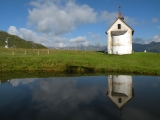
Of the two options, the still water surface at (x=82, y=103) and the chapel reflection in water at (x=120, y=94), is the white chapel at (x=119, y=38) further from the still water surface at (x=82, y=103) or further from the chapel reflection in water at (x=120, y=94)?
the still water surface at (x=82, y=103)

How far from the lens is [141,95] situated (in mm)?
15477

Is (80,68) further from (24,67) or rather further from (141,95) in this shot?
(141,95)

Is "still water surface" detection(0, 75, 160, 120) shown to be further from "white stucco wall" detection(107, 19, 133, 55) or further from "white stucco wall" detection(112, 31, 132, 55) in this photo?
"white stucco wall" detection(107, 19, 133, 55)

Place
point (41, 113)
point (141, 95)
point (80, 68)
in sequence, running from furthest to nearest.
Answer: point (80, 68), point (141, 95), point (41, 113)

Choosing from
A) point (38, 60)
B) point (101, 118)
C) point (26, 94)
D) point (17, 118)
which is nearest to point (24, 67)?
point (38, 60)

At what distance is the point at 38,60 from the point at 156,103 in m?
28.4

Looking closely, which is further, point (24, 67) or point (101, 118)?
point (24, 67)

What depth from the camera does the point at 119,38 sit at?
52000 mm

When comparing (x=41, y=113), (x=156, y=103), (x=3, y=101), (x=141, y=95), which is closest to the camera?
(x=41, y=113)

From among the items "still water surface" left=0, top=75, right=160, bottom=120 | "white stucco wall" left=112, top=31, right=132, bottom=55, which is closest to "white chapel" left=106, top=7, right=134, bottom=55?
"white stucco wall" left=112, top=31, right=132, bottom=55

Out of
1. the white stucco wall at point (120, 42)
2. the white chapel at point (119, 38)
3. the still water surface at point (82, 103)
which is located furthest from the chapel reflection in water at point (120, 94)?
the white chapel at point (119, 38)

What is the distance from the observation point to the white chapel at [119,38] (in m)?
52.1

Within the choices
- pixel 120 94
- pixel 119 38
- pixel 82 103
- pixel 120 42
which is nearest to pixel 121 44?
pixel 120 42

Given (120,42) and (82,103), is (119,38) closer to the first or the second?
(120,42)
